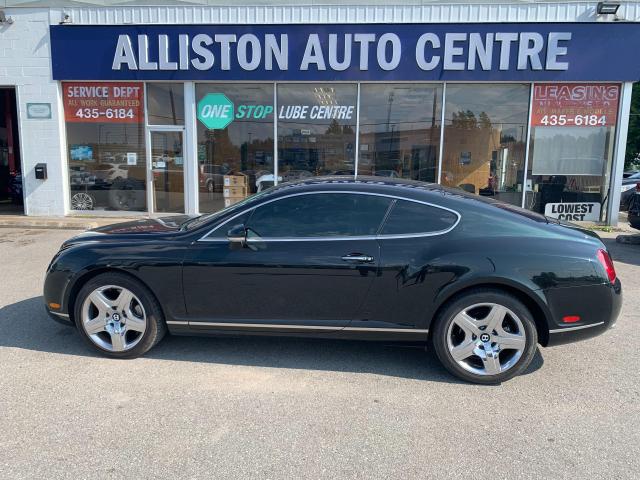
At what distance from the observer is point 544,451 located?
2.79 metres

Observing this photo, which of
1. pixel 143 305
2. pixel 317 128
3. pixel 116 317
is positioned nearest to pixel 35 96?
pixel 317 128

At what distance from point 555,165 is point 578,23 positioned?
122 inches

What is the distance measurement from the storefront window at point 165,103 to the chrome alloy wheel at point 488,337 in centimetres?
993

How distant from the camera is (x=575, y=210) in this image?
11445 millimetres

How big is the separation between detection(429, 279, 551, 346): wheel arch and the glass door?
9621mm

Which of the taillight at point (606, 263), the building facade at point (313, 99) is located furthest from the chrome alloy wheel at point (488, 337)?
the building facade at point (313, 99)

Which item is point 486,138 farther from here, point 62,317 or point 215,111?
point 62,317

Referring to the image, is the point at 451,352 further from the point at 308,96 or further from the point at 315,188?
the point at 308,96

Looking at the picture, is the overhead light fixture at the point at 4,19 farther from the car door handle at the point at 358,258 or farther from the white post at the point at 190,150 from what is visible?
the car door handle at the point at 358,258

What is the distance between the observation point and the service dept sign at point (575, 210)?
449 inches

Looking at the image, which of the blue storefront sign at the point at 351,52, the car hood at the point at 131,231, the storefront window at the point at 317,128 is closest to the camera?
the car hood at the point at 131,231

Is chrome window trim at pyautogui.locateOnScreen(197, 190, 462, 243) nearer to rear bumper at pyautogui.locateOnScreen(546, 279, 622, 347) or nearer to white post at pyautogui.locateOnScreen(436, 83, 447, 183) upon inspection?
rear bumper at pyautogui.locateOnScreen(546, 279, 622, 347)

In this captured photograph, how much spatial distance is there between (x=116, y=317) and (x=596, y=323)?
12.3 ft

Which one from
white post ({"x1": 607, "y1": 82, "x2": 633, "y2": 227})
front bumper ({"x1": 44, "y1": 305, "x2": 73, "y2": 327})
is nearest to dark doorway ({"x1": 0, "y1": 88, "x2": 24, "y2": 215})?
front bumper ({"x1": 44, "y1": 305, "x2": 73, "y2": 327})
